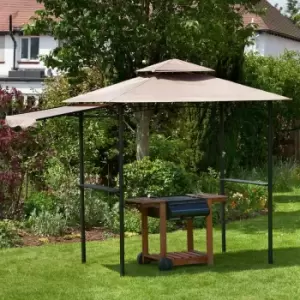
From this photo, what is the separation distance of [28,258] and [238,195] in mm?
5758

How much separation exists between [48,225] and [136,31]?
4.75 metres

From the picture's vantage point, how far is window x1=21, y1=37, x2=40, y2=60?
42750mm

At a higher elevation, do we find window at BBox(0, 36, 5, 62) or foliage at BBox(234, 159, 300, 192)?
window at BBox(0, 36, 5, 62)

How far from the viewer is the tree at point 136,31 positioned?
649 inches

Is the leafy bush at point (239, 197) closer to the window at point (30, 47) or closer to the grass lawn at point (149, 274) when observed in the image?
the grass lawn at point (149, 274)

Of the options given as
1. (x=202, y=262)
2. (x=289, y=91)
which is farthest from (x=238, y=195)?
(x=289, y=91)

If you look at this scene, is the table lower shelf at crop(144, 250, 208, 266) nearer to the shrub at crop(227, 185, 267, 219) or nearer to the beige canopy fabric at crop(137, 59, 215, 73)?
the beige canopy fabric at crop(137, 59, 215, 73)

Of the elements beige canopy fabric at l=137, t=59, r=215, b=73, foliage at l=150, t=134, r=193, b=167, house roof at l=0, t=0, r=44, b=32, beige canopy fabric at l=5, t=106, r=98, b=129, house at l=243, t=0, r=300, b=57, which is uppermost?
house roof at l=0, t=0, r=44, b=32

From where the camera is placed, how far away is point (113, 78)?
18.3 m

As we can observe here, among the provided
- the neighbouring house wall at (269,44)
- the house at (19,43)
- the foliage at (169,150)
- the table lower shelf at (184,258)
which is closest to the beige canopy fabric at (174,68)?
the table lower shelf at (184,258)

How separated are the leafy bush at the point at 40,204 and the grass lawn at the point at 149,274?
1967 millimetres

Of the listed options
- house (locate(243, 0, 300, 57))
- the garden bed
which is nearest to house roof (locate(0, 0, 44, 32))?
house (locate(243, 0, 300, 57))

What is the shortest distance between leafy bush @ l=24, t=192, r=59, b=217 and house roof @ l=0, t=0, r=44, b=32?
97.6 feet

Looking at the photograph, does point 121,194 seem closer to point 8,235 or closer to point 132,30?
point 8,235
